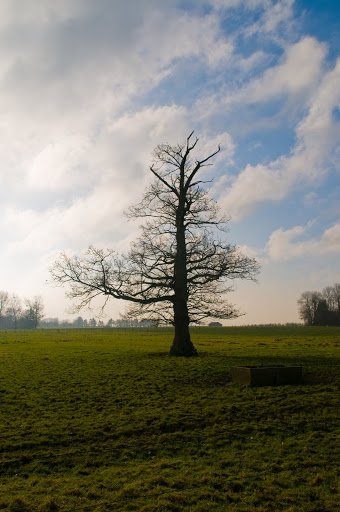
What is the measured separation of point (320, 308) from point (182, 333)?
105 meters

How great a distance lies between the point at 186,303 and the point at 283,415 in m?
16.0

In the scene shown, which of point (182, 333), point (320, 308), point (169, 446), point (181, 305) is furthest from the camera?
point (320, 308)

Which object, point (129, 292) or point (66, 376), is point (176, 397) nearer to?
point (66, 376)

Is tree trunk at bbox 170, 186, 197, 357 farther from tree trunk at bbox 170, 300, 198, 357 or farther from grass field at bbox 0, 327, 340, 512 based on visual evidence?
grass field at bbox 0, 327, 340, 512

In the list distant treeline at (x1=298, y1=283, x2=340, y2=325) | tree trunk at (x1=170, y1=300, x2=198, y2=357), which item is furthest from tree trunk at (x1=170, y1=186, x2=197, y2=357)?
distant treeline at (x1=298, y1=283, x2=340, y2=325)

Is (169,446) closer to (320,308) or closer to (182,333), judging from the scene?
(182,333)

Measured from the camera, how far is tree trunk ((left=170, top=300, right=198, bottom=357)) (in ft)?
87.6

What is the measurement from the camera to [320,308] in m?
121

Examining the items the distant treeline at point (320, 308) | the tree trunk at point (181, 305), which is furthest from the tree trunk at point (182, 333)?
the distant treeline at point (320, 308)

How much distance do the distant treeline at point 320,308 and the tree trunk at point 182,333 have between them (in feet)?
325

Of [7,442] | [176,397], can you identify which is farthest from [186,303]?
[7,442]

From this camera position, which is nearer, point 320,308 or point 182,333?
point 182,333

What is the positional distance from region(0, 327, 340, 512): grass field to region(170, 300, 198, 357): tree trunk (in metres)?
9.32

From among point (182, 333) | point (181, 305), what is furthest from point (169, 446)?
point (181, 305)
